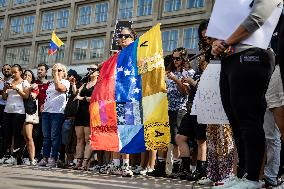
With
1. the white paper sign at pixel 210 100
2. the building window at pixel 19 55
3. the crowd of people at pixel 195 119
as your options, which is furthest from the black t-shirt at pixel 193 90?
the building window at pixel 19 55

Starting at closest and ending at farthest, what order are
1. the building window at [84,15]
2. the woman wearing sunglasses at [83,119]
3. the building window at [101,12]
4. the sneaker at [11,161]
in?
1. the woman wearing sunglasses at [83,119]
2. the sneaker at [11,161]
3. the building window at [101,12]
4. the building window at [84,15]

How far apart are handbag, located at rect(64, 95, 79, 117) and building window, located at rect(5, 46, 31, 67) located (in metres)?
29.6

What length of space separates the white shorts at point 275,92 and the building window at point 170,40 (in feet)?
80.6

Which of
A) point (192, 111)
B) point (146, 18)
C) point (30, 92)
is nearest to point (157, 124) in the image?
point (192, 111)

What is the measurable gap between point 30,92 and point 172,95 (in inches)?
90.4

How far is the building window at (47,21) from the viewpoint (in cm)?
3419

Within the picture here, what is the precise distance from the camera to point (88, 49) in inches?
1253

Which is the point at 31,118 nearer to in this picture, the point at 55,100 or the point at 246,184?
the point at 55,100

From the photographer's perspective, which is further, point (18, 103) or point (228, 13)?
point (18, 103)

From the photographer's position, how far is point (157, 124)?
494 cm

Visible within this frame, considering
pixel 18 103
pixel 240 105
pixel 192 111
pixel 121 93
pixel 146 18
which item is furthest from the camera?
pixel 146 18

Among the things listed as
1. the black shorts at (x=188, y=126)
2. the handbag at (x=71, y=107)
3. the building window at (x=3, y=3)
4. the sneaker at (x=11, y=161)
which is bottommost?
the sneaker at (x=11, y=161)

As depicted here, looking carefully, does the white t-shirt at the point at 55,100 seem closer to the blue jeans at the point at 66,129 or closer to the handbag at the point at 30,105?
the handbag at the point at 30,105

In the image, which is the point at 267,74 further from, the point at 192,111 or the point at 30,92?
the point at 30,92
